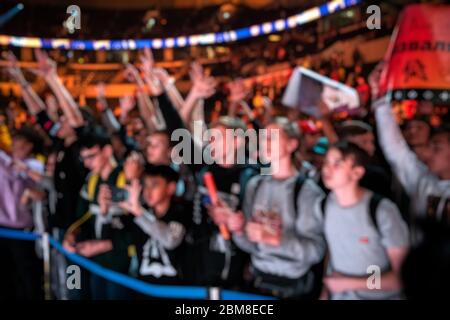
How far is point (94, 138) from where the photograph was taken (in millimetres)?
3523

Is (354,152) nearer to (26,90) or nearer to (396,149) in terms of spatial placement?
(396,149)

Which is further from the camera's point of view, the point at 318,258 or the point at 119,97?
the point at 119,97

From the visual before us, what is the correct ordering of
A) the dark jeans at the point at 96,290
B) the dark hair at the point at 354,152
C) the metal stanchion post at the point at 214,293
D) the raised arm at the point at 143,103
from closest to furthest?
the dark hair at the point at 354,152
the metal stanchion post at the point at 214,293
the raised arm at the point at 143,103
the dark jeans at the point at 96,290

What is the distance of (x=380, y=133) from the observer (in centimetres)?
287

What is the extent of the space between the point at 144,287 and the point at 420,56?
1825 millimetres

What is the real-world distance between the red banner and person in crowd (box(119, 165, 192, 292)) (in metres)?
1.19

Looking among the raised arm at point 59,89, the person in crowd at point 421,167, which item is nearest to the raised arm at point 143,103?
the raised arm at point 59,89

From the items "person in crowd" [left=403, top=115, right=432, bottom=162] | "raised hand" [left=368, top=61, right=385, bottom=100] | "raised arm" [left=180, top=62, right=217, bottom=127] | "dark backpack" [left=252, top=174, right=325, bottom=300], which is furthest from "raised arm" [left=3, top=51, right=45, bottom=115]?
"person in crowd" [left=403, top=115, right=432, bottom=162]

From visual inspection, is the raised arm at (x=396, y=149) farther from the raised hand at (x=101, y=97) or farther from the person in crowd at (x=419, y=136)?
the raised hand at (x=101, y=97)

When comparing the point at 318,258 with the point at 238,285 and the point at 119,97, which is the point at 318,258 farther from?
the point at 119,97

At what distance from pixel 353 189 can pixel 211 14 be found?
1.16m

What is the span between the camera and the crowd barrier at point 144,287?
10.5 ft

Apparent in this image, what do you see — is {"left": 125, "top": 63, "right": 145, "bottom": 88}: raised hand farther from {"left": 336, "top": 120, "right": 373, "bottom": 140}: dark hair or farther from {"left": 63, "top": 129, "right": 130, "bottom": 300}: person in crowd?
{"left": 336, "top": 120, "right": 373, "bottom": 140}: dark hair

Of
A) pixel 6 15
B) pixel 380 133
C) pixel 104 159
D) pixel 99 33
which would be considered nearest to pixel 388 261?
pixel 380 133
